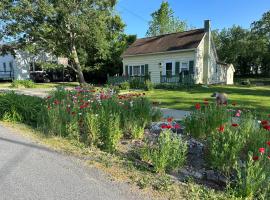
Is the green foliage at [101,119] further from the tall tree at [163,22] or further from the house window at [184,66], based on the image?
the tall tree at [163,22]

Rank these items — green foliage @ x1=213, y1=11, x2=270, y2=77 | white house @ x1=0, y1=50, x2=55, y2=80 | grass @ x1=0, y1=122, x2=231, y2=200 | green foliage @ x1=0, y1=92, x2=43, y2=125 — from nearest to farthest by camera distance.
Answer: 1. grass @ x1=0, y1=122, x2=231, y2=200
2. green foliage @ x1=0, y1=92, x2=43, y2=125
3. white house @ x1=0, y1=50, x2=55, y2=80
4. green foliage @ x1=213, y1=11, x2=270, y2=77

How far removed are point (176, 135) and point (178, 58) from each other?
20.9 meters

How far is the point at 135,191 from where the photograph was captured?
347cm

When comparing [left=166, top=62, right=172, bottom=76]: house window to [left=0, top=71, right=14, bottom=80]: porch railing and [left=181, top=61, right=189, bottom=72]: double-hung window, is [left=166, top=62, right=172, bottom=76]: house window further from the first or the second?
[left=0, top=71, right=14, bottom=80]: porch railing

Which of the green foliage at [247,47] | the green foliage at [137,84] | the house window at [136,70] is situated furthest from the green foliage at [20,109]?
the green foliage at [247,47]

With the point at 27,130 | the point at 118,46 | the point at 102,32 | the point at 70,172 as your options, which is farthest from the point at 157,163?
the point at 118,46

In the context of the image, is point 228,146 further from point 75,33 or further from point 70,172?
point 75,33

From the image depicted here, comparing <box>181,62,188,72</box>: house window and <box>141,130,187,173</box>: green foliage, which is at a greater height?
<box>181,62,188,72</box>: house window

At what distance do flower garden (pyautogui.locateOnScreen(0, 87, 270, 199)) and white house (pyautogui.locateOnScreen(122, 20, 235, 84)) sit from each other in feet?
54.9

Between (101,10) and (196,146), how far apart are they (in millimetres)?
22981

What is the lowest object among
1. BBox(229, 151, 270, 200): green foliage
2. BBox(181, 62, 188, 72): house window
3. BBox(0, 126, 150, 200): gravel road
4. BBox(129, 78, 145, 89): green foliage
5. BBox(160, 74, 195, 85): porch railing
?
BBox(0, 126, 150, 200): gravel road

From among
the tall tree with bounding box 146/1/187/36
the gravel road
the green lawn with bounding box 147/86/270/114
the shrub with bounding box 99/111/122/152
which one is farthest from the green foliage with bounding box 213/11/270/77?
the gravel road

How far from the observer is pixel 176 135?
14.3 feet

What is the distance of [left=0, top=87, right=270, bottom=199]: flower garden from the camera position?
141 inches
